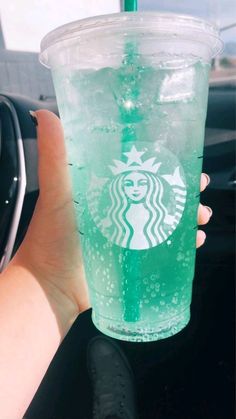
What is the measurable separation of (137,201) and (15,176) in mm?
906

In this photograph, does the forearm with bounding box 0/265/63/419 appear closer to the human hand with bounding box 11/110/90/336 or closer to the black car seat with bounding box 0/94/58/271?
the human hand with bounding box 11/110/90/336

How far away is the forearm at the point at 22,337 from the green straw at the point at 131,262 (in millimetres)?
216

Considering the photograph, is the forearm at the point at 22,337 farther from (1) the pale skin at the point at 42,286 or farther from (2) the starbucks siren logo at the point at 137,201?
(2) the starbucks siren logo at the point at 137,201

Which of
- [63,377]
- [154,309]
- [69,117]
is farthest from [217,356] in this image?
[69,117]

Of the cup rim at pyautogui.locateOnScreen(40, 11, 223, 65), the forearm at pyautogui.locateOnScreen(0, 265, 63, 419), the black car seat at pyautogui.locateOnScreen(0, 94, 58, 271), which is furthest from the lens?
the black car seat at pyautogui.locateOnScreen(0, 94, 58, 271)

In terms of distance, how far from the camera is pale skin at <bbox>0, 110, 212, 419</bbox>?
35.1 inches

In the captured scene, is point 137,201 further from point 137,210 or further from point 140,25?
point 140,25

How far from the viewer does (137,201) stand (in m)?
0.73

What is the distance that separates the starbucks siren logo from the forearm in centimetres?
27

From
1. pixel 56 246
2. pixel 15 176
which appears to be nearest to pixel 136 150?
pixel 56 246

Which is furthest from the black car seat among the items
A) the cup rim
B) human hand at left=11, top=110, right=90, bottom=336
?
the cup rim

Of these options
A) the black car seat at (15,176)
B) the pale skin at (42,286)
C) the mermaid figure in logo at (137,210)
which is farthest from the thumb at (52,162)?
the black car seat at (15,176)

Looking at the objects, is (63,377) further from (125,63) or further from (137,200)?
(125,63)

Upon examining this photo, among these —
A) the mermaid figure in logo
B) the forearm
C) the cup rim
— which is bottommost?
the forearm
